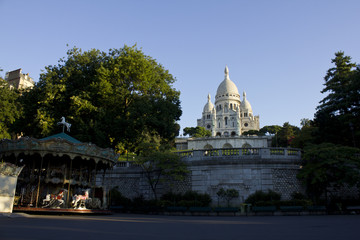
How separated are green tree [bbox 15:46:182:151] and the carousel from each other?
10454 mm

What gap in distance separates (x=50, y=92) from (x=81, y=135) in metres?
6.73

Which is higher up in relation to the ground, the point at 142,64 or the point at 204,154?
the point at 142,64

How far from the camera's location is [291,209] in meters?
22.6

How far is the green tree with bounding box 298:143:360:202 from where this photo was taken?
23.3 m

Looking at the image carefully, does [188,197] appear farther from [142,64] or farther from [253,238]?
[142,64]

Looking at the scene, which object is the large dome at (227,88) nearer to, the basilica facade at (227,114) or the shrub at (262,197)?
the basilica facade at (227,114)

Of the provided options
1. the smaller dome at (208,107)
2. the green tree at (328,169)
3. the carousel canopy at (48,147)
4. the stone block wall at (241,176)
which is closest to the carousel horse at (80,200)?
the carousel canopy at (48,147)

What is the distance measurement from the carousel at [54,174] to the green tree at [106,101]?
10.5 m

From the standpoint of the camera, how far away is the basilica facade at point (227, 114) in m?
151

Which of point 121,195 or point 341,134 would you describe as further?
point 341,134

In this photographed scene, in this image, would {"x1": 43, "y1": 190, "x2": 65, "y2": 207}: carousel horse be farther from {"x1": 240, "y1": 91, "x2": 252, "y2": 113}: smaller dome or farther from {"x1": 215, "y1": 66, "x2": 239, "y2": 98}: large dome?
{"x1": 240, "y1": 91, "x2": 252, "y2": 113}: smaller dome

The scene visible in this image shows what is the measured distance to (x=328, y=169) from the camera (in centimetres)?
2420

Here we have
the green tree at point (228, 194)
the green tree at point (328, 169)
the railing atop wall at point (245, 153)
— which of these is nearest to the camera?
the green tree at point (328, 169)

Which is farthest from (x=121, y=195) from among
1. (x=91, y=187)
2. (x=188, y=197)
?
(x=188, y=197)
